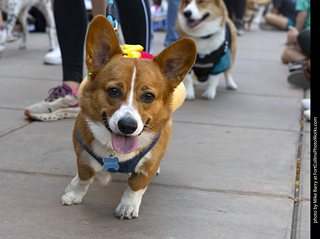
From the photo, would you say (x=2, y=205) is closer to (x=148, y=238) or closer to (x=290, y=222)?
(x=148, y=238)

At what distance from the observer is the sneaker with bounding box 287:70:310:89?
671 centimetres

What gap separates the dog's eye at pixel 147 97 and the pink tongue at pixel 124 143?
0.20 metres

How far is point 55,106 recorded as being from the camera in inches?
182

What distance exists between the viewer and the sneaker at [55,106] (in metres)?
4.55

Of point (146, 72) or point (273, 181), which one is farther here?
point (273, 181)

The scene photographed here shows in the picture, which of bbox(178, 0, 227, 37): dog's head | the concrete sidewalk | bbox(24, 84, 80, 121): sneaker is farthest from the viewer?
bbox(178, 0, 227, 37): dog's head

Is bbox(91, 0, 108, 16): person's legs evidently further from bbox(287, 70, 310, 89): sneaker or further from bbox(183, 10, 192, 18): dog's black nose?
bbox(287, 70, 310, 89): sneaker

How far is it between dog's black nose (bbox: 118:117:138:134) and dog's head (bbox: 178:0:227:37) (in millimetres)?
3817

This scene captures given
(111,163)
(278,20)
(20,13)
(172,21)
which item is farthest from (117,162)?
(278,20)

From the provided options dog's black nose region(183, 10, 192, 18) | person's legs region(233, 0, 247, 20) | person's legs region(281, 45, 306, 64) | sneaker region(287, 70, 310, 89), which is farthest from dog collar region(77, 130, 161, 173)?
person's legs region(233, 0, 247, 20)

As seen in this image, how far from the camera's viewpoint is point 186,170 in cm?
359

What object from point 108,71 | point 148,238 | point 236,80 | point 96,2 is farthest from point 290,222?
point 236,80
